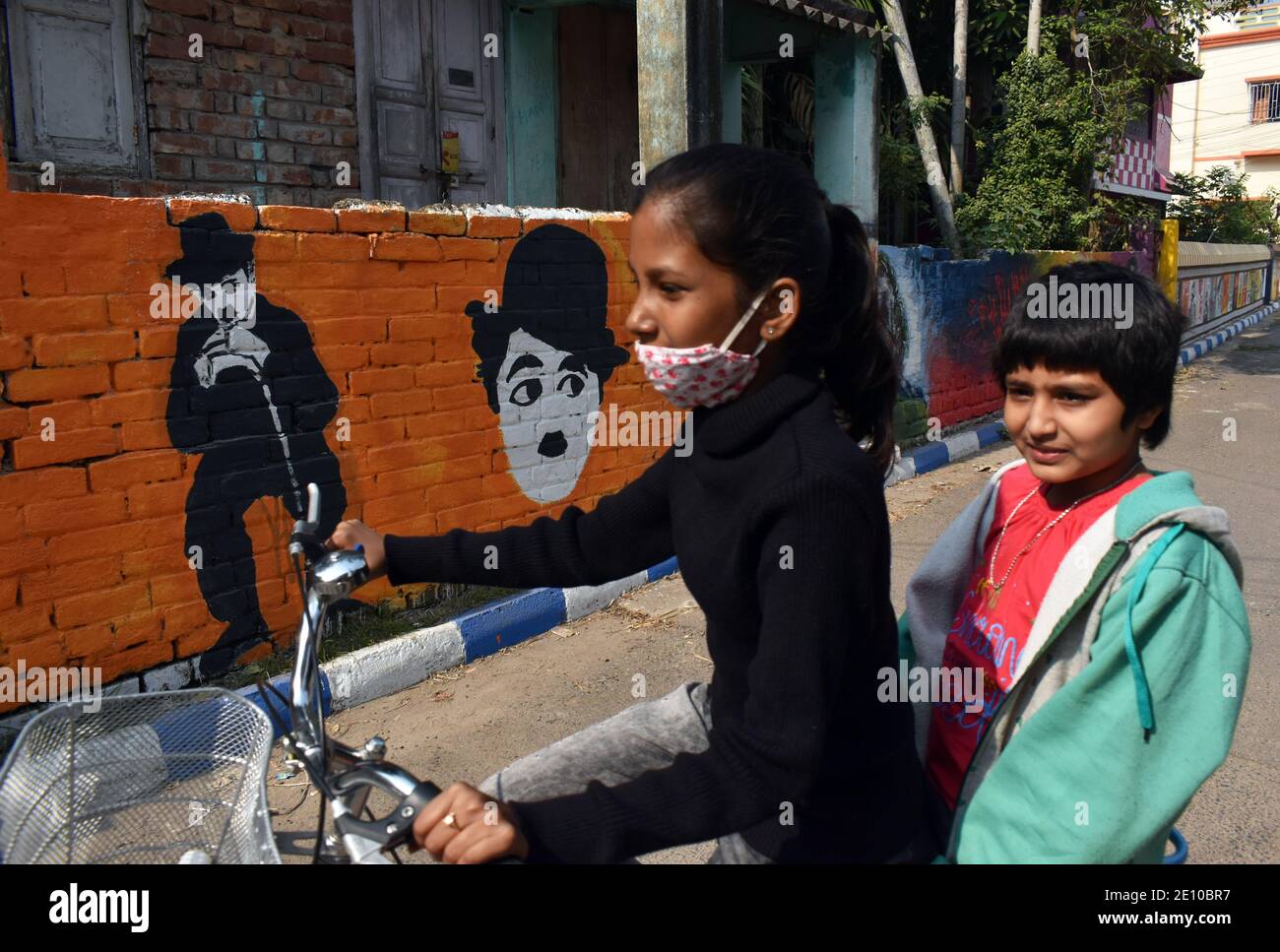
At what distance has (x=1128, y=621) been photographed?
1401mm

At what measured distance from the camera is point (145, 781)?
1431mm

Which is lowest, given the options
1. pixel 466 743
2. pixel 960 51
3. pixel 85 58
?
pixel 466 743

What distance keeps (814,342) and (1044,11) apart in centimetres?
1462

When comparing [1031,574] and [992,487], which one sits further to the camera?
[992,487]

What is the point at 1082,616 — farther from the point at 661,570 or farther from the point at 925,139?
the point at 925,139

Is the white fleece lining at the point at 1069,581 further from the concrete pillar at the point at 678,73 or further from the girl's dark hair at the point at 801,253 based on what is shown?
the concrete pillar at the point at 678,73

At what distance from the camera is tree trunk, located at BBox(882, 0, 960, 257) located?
11344 millimetres

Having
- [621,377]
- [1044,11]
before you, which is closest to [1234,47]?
[1044,11]

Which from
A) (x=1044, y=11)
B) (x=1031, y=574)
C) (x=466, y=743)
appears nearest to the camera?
(x=1031, y=574)

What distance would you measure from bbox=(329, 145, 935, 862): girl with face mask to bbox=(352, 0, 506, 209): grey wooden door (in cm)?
604

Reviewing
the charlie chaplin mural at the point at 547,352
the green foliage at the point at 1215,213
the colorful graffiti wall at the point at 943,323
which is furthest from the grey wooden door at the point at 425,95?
the green foliage at the point at 1215,213

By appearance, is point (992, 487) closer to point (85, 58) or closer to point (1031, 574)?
point (1031, 574)

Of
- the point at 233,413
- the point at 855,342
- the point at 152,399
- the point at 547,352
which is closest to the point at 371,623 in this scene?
the point at 233,413

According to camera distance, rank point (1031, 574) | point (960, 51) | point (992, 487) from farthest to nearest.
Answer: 1. point (960, 51)
2. point (992, 487)
3. point (1031, 574)
